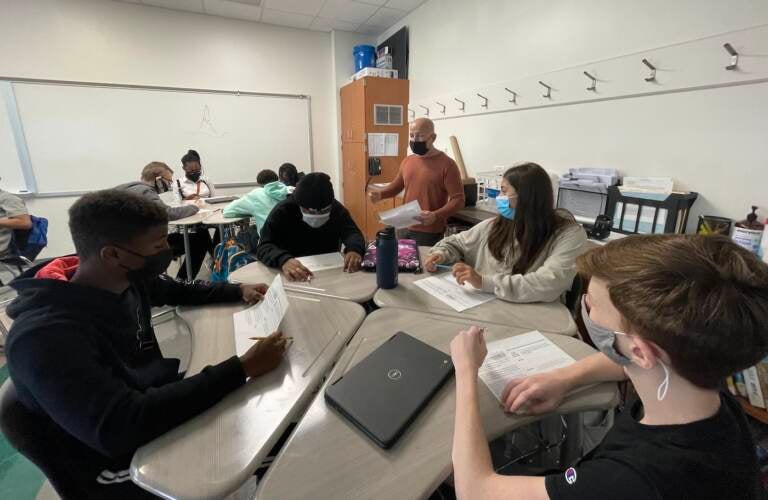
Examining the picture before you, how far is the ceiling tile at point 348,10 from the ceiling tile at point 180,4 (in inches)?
54.4

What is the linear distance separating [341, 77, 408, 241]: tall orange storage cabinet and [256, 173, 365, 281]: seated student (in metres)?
1.96

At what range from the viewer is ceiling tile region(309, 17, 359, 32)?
4516 millimetres

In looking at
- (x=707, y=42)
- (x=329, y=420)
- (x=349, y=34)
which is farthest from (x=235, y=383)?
(x=349, y=34)

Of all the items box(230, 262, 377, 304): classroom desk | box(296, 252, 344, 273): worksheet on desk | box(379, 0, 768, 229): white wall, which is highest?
box(379, 0, 768, 229): white wall

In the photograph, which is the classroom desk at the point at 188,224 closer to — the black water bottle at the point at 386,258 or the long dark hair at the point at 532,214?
the black water bottle at the point at 386,258

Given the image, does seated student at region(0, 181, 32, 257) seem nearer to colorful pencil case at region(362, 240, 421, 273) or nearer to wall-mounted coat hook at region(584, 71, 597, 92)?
colorful pencil case at region(362, 240, 421, 273)

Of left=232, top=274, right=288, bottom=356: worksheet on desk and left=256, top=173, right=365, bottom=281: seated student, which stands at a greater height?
left=256, top=173, right=365, bottom=281: seated student

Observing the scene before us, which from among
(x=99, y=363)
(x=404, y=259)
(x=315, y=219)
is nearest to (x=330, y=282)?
(x=404, y=259)

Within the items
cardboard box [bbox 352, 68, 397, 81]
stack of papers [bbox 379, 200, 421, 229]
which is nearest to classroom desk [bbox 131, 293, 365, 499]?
stack of papers [bbox 379, 200, 421, 229]

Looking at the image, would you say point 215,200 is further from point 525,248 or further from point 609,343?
point 609,343

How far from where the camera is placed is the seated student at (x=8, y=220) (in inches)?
106

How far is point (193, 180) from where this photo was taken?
4090 millimetres

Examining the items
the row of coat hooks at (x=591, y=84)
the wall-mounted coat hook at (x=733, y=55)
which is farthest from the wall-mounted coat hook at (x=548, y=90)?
the wall-mounted coat hook at (x=733, y=55)

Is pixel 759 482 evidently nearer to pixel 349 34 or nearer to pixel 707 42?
pixel 707 42
